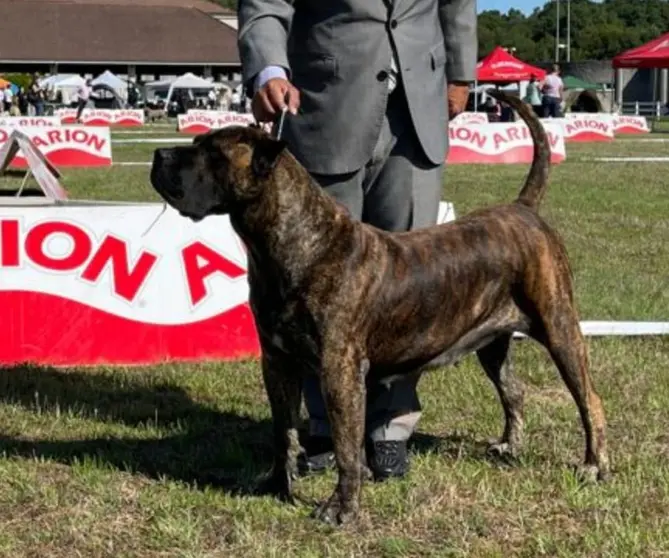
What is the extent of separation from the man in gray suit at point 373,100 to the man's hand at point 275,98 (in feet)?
0.05

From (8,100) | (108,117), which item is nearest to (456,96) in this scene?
(108,117)

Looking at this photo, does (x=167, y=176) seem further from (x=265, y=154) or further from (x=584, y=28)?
(x=584, y=28)

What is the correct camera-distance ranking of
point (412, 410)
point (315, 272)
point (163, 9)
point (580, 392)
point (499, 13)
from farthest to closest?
point (499, 13) < point (163, 9) < point (412, 410) < point (580, 392) < point (315, 272)

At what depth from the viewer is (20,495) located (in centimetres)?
402

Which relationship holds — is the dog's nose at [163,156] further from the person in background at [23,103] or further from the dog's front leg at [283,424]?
the person in background at [23,103]

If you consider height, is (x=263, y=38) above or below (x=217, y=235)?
above

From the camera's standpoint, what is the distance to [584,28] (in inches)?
4018

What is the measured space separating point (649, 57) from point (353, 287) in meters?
31.1

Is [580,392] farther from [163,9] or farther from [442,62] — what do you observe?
[163,9]

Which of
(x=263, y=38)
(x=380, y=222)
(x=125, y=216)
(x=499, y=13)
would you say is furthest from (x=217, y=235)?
(x=499, y=13)

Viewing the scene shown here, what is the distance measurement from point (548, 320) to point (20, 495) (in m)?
1.89

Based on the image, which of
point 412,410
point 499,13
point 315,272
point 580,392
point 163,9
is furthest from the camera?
point 499,13

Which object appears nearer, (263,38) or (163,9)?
(263,38)

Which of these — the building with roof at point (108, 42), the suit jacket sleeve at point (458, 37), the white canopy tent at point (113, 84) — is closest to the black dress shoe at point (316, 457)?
the suit jacket sleeve at point (458, 37)
